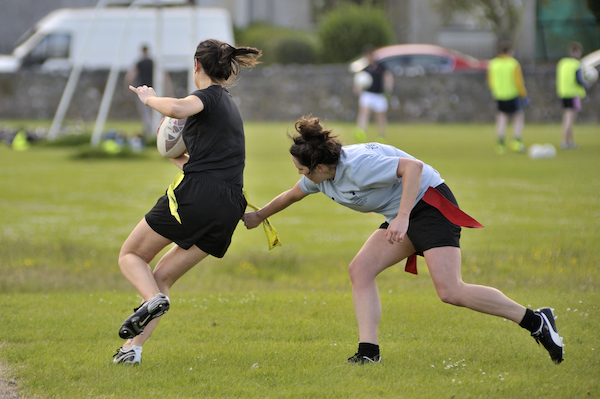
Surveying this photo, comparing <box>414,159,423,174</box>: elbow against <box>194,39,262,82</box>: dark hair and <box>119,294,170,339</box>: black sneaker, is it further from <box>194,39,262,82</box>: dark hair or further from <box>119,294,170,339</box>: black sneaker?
<box>119,294,170,339</box>: black sneaker

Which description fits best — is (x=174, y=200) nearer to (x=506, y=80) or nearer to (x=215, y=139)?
(x=215, y=139)

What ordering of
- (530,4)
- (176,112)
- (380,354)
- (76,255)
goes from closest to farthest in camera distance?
(176,112) < (380,354) < (76,255) < (530,4)

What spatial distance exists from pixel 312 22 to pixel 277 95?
20.6m

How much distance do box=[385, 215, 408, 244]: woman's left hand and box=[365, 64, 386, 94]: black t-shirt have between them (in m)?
17.7

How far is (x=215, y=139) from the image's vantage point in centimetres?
414

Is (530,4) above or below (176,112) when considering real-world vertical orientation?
below

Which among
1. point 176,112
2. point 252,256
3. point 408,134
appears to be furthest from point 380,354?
point 408,134

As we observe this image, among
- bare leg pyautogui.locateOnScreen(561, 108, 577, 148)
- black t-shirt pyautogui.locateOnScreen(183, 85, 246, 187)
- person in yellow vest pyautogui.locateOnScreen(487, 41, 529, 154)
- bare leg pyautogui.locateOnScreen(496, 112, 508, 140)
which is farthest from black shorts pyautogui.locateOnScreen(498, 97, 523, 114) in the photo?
black t-shirt pyautogui.locateOnScreen(183, 85, 246, 187)

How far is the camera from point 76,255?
7.95 metres

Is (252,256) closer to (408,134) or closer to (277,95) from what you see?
(408,134)

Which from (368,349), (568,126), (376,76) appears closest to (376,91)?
(376,76)

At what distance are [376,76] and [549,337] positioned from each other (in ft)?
57.7

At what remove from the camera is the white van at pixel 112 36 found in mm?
27422

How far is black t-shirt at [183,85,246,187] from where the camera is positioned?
4105 millimetres
